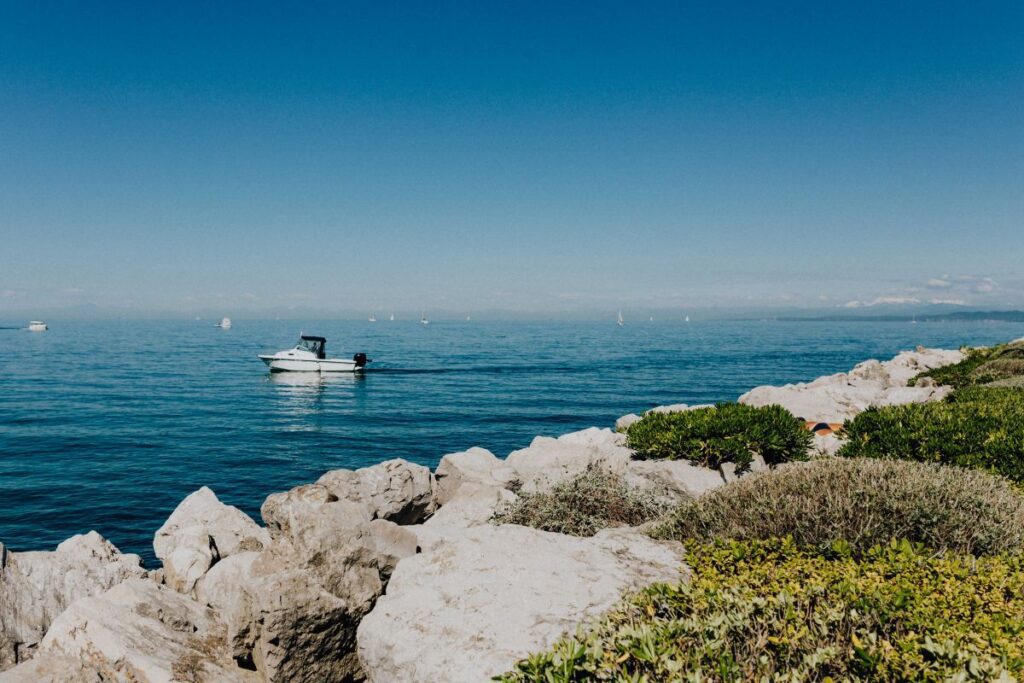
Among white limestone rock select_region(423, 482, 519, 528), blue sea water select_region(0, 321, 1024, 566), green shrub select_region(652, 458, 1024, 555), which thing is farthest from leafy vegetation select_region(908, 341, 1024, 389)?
blue sea water select_region(0, 321, 1024, 566)

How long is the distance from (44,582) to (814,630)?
11089mm

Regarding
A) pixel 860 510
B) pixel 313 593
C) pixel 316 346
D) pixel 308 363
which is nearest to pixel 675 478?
pixel 860 510

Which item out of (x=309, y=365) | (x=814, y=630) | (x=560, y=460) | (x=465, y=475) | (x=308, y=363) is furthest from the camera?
(x=309, y=365)

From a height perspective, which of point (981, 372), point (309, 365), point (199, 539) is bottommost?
point (309, 365)

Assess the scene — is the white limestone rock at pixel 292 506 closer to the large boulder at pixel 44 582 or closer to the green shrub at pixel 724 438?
the large boulder at pixel 44 582

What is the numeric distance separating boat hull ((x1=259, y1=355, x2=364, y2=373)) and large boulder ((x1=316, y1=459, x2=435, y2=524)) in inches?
2034

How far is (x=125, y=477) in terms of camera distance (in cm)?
2595

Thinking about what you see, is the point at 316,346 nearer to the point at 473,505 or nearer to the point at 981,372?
the point at 981,372

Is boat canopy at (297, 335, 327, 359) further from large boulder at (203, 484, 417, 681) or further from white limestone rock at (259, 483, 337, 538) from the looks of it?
large boulder at (203, 484, 417, 681)

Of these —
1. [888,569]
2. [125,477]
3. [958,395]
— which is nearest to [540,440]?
[958,395]

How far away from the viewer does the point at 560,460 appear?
16328 millimetres

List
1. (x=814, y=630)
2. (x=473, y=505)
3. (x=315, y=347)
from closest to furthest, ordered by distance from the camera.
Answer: (x=814, y=630) → (x=473, y=505) → (x=315, y=347)

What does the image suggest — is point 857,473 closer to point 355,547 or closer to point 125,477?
point 355,547

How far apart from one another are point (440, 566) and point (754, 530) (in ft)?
11.9
